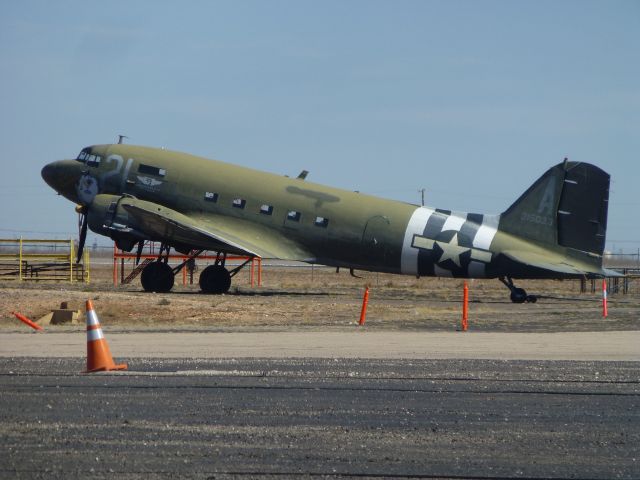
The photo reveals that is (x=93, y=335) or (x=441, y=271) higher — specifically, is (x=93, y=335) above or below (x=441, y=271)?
below

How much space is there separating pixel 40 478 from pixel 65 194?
3104cm

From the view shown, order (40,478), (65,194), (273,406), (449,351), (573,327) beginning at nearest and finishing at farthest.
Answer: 1. (40,478)
2. (273,406)
3. (449,351)
4. (573,327)
5. (65,194)

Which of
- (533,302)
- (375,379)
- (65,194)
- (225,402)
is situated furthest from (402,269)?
(225,402)

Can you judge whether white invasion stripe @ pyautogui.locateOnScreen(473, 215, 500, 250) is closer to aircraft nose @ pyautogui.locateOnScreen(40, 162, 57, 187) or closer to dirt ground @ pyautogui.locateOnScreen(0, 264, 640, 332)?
dirt ground @ pyautogui.locateOnScreen(0, 264, 640, 332)

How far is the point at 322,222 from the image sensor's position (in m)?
36.1

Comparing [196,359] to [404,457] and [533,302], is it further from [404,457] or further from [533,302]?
[533,302]

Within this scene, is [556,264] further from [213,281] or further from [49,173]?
[49,173]

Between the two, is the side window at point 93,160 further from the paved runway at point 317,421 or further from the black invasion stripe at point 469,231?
the paved runway at point 317,421

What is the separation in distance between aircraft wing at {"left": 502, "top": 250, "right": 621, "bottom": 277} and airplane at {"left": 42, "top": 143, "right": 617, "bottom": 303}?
33 mm

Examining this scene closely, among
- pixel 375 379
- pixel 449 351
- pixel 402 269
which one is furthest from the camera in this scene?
pixel 402 269

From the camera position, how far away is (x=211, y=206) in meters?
36.6

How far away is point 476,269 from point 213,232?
891 centimetres

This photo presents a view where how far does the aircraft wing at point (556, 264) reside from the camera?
34.3m

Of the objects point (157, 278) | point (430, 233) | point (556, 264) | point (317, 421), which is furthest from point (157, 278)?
point (317, 421)
